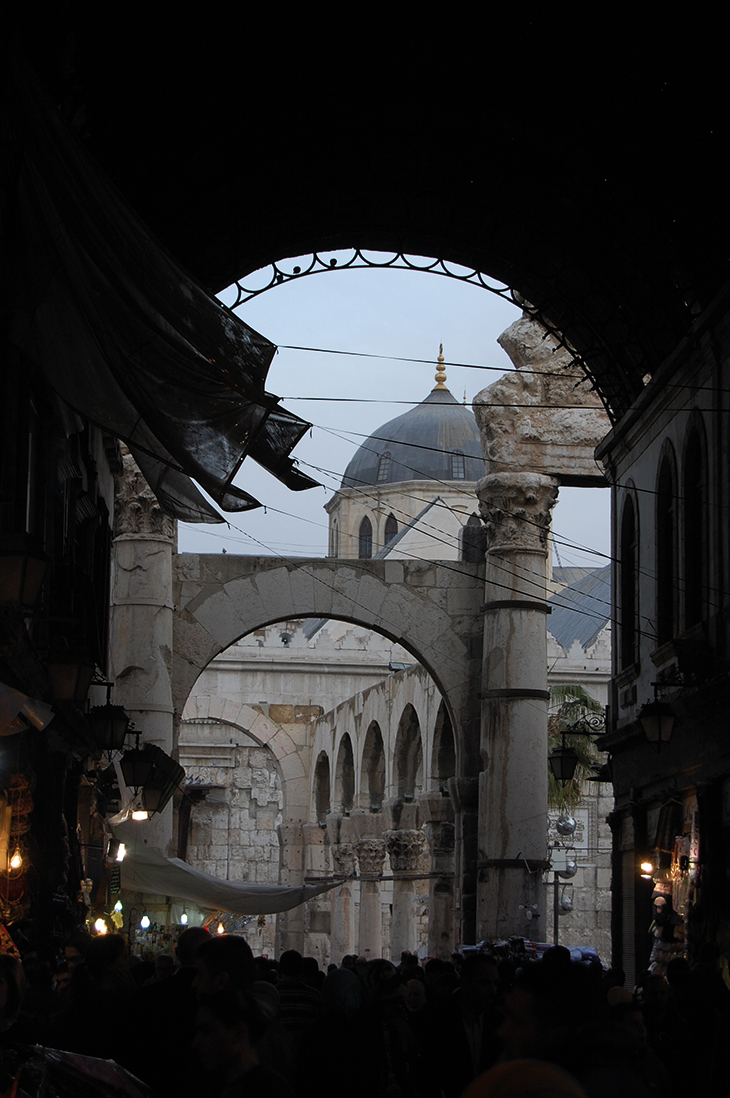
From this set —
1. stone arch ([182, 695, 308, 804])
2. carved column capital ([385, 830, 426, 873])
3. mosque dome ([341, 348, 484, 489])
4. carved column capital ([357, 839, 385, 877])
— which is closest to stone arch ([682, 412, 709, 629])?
carved column capital ([385, 830, 426, 873])

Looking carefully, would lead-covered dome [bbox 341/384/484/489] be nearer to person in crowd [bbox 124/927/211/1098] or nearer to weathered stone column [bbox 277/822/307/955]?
weathered stone column [bbox 277/822/307/955]

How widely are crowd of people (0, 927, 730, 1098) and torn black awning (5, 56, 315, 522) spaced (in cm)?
252

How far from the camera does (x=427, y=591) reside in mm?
21188

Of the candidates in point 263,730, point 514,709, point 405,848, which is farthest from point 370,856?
point 514,709

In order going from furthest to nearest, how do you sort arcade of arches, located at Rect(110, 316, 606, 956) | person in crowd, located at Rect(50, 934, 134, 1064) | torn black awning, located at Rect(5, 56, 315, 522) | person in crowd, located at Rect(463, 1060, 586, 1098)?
arcade of arches, located at Rect(110, 316, 606, 956) < torn black awning, located at Rect(5, 56, 315, 522) < person in crowd, located at Rect(50, 934, 134, 1064) < person in crowd, located at Rect(463, 1060, 586, 1098)

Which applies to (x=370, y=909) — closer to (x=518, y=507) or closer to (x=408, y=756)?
(x=408, y=756)

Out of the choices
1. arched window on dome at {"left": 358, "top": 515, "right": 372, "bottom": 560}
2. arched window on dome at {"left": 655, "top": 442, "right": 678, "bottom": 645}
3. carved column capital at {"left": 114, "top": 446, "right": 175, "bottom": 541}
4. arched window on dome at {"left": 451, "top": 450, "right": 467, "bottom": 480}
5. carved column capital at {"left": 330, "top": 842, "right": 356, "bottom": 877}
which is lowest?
carved column capital at {"left": 330, "top": 842, "right": 356, "bottom": 877}

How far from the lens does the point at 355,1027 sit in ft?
19.0

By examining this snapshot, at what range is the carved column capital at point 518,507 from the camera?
65.7ft

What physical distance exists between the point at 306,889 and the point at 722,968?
23.4ft

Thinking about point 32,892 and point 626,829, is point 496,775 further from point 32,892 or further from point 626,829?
point 32,892

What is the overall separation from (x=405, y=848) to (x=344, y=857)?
4.69m

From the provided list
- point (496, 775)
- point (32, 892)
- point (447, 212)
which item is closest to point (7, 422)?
point (32, 892)

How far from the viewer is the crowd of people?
3.66m
